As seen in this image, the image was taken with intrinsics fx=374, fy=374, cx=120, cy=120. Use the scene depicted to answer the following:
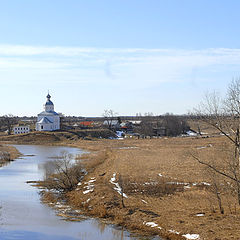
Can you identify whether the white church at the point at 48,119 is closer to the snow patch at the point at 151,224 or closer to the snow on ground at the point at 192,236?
the snow patch at the point at 151,224

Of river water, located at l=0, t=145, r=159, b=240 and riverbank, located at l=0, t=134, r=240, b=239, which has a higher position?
riverbank, located at l=0, t=134, r=240, b=239

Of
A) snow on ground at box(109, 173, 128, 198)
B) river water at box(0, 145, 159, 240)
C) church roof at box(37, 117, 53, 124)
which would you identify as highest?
church roof at box(37, 117, 53, 124)

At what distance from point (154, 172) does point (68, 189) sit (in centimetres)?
801

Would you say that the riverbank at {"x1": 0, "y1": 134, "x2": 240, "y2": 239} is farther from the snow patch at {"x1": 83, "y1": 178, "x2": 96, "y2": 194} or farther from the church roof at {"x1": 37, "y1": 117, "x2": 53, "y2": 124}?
the church roof at {"x1": 37, "y1": 117, "x2": 53, "y2": 124}

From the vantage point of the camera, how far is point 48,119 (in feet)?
306

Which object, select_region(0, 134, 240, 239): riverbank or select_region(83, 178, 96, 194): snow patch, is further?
select_region(83, 178, 96, 194): snow patch

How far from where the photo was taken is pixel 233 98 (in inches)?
623

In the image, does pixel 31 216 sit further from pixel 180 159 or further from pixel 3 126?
pixel 3 126

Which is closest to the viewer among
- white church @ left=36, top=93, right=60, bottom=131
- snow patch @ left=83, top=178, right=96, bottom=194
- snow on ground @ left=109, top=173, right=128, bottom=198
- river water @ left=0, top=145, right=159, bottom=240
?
river water @ left=0, top=145, right=159, bottom=240

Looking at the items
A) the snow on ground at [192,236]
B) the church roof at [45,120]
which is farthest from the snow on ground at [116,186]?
the church roof at [45,120]

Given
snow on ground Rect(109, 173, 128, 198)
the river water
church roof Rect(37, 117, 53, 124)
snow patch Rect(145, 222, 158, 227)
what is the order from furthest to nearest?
church roof Rect(37, 117, 53, 124)
snow on ground Rect(109, 173, 128, 198)
snow patch Rect(145, 222, 158, 227)
the river water

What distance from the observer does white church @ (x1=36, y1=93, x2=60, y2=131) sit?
91.8 meters

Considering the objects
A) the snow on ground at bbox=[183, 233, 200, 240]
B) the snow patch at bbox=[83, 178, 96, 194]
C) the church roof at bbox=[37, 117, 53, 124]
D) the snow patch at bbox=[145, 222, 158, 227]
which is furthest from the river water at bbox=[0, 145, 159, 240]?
the church roof at bbox=[37, 117, 53, 124]

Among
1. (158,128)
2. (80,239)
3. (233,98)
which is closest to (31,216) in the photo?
(80,239)
